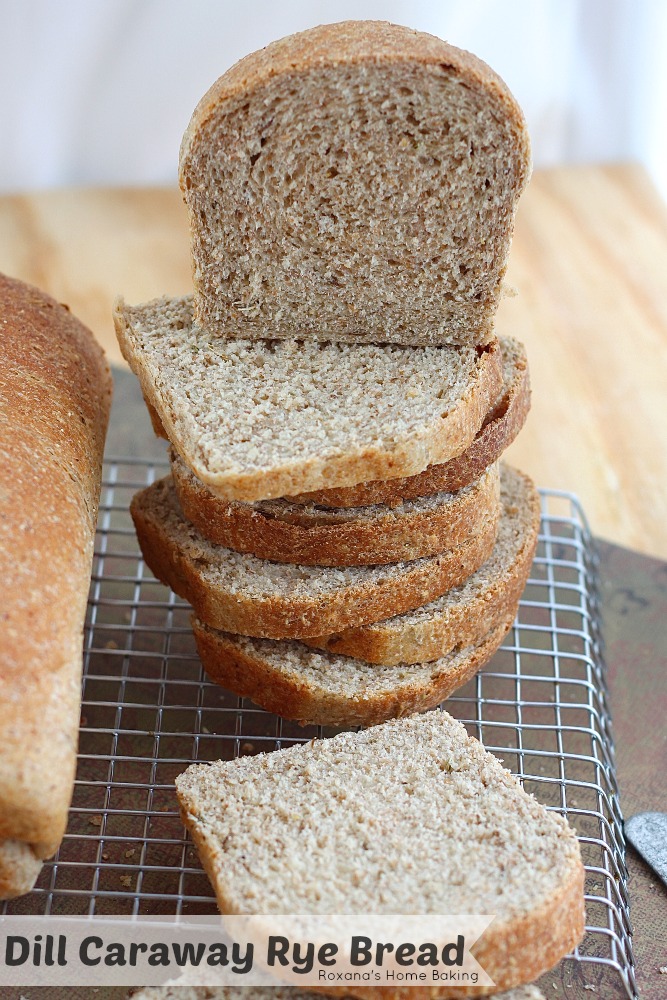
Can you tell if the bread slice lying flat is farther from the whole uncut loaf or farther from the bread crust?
the bread crust

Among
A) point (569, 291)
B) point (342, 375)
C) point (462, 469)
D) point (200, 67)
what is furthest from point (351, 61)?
point (200, 67)

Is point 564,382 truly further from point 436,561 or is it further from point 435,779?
point 435,779

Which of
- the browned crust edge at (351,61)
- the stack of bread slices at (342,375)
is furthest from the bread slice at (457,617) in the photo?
the browned crust edge at (351,61)

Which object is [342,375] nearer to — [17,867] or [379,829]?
[379,829]

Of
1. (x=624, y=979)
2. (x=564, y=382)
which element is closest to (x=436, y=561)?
(x=624, y=979)

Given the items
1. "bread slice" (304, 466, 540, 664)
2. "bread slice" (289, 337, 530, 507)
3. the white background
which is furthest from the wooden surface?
"bread slice" (289, 337, 530, 507)

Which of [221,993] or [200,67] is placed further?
[200,67]
